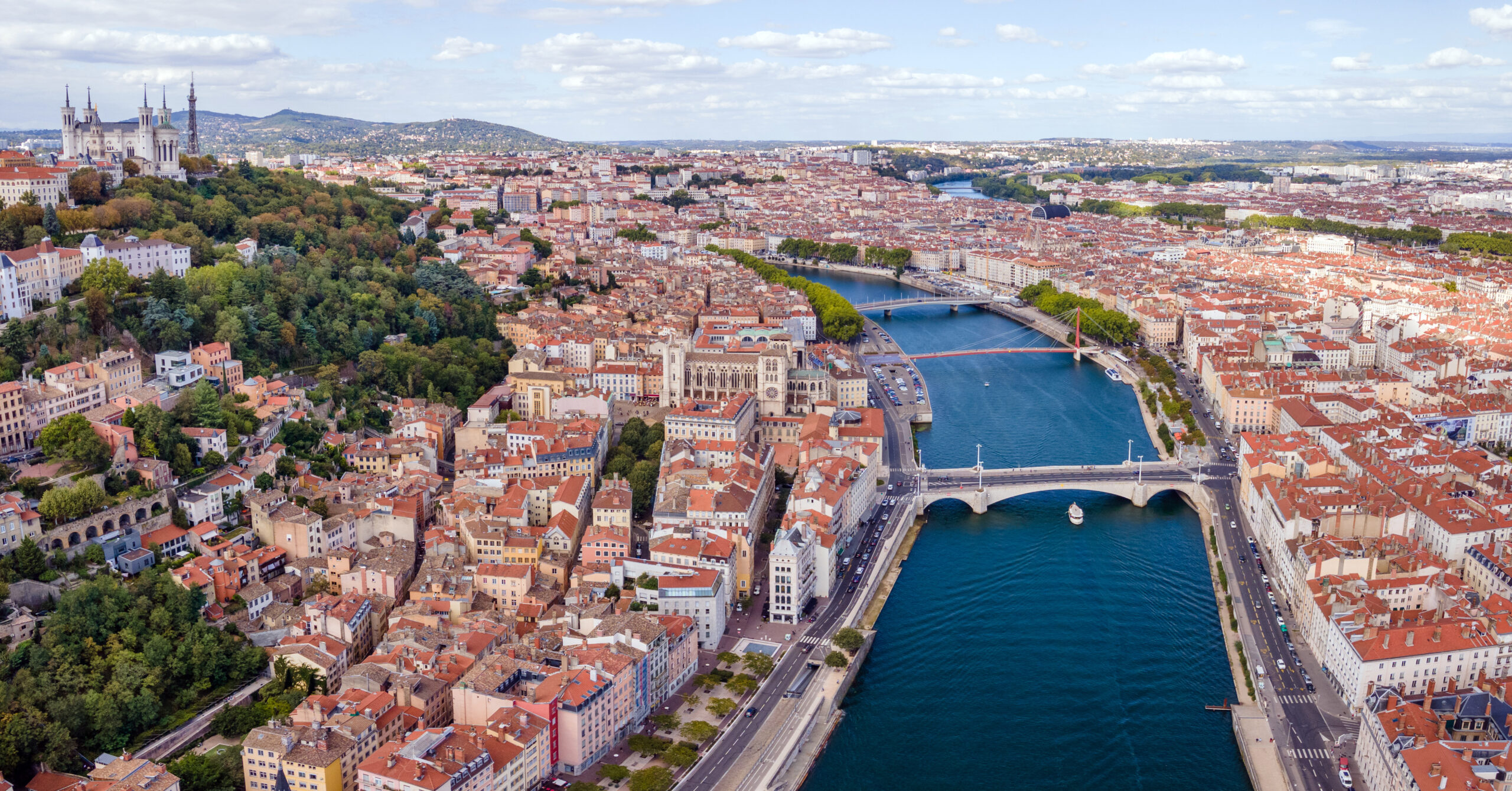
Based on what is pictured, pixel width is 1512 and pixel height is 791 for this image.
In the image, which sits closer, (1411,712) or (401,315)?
(1411,712)

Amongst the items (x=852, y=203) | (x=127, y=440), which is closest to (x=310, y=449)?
(x=127, y=440)

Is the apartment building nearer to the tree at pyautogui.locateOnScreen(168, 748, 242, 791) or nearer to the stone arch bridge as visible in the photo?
the tree at pyautogui.locateOnScreen(168, 748, 242, 791)

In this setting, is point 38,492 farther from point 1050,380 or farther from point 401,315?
point 1050,380

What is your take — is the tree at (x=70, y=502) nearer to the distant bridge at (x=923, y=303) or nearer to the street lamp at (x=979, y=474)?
the street lamp at (x=979, y=474)

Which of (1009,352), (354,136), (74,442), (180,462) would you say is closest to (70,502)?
(74,442)

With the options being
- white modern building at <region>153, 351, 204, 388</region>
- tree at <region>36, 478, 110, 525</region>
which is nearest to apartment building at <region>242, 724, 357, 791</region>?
tree at <region>36, 478, 110, 525</region>

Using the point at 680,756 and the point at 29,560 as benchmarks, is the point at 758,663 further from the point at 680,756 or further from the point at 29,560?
the point at 29,560
